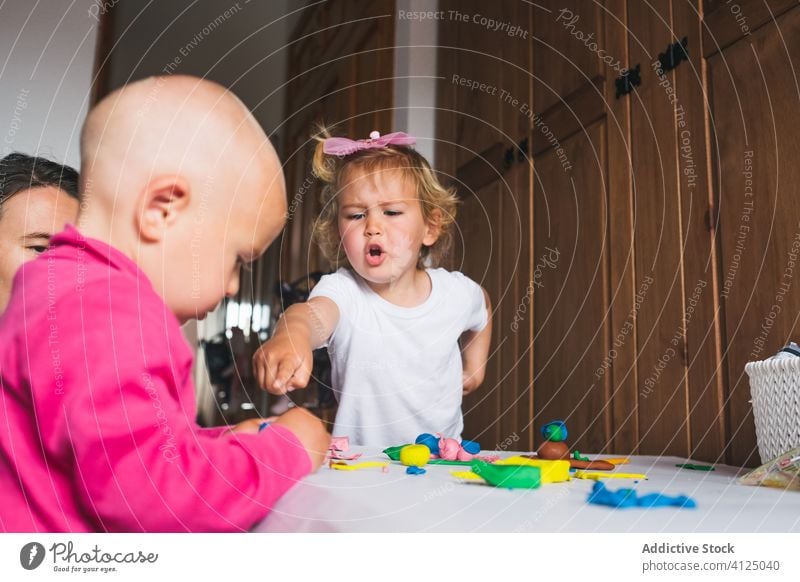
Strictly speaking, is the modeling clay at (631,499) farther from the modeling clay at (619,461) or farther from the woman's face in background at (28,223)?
the woman's face in background at (28,223)

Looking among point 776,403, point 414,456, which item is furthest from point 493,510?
point 776,403

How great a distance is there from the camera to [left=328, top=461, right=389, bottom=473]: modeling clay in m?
0.52

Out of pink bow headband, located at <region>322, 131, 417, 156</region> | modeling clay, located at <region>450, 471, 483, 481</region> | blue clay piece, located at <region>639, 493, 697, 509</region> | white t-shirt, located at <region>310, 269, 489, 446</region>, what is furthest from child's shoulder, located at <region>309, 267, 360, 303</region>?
blue clay piece, located at <region>639, 493, 697, 509</region>

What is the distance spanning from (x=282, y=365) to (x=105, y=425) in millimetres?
210

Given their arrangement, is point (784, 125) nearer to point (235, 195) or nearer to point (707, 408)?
point (707, 408)

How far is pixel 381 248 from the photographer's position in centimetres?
67

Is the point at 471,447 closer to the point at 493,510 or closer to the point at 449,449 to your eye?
the point at 449,449

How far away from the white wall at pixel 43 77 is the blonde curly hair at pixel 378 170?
22 cm

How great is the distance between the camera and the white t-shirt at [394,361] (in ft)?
2.21

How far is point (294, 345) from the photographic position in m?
0.59

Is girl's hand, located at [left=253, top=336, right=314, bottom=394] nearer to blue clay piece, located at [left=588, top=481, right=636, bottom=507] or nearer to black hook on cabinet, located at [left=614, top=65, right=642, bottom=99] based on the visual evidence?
blue clay piece, located at [left=588, top=481, right=636, bottom=507]

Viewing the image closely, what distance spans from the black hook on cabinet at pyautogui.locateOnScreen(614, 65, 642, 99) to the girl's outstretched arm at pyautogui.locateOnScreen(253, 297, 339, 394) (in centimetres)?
39

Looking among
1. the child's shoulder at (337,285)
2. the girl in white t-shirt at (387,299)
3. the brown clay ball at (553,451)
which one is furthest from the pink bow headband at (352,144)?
the brown clay ball at (553,451)

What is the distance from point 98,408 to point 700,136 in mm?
595
